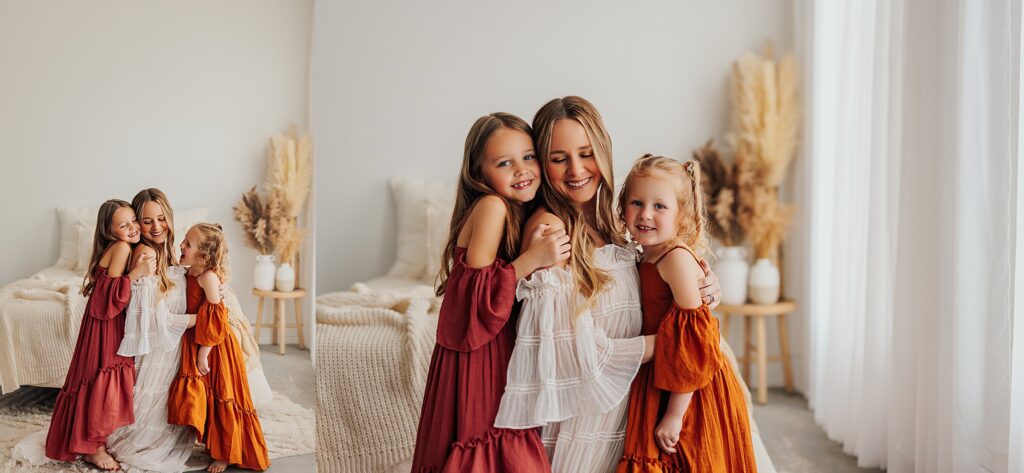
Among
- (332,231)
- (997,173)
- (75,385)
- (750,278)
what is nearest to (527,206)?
(332,231)

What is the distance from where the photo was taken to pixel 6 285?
171 centimetres

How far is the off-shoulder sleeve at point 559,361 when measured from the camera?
1.37 metres

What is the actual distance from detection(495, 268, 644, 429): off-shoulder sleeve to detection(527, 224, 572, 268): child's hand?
2 cm

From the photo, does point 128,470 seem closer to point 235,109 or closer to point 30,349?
point 30,349

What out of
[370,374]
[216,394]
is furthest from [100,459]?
[370,374]

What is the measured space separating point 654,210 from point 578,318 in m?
0.25

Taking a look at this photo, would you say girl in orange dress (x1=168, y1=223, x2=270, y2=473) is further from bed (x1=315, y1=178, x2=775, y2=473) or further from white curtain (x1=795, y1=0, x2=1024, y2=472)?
white curtain (x1=795, y1=0, x2=1024, y2=472)

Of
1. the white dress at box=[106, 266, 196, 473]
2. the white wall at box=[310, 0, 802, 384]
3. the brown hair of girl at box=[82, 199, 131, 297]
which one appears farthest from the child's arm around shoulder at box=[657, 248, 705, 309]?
the brown hair of girl at box=[82, 199, 131, 297]

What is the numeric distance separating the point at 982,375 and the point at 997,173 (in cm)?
57

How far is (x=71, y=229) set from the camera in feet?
5.53

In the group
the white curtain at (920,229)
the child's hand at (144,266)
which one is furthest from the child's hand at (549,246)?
the white curtain at (920,229)

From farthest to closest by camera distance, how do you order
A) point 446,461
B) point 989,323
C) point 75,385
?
point 989,323 < point 75,385 < point 446,461

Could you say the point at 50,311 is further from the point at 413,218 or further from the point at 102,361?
the point at 413,218

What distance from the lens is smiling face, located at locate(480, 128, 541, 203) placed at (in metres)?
1.42
